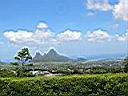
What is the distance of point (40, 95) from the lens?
25938mm

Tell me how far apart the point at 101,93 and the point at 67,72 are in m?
7.17

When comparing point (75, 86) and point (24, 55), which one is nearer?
point (75, 86)

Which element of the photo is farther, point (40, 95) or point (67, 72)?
point (67, 72)

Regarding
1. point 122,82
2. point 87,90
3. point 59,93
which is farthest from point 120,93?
point 59,93

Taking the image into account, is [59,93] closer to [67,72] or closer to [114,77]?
[114,77]

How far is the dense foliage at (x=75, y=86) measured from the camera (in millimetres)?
25938

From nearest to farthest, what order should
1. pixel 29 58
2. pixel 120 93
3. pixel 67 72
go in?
pixel 120 93, pixel 67 72, pixel 29 58

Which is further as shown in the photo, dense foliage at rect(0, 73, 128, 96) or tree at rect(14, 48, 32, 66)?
tree at rect(14, 48, 32, 66)

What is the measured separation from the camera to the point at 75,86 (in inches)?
1027

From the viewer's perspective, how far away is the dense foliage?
25938 millimetres

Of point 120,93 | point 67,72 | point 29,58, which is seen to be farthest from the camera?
point 29,58

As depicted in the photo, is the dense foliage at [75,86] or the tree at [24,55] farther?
the tree at [24,55]

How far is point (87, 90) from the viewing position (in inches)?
1025

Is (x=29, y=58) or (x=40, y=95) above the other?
(x=29, y=58)
